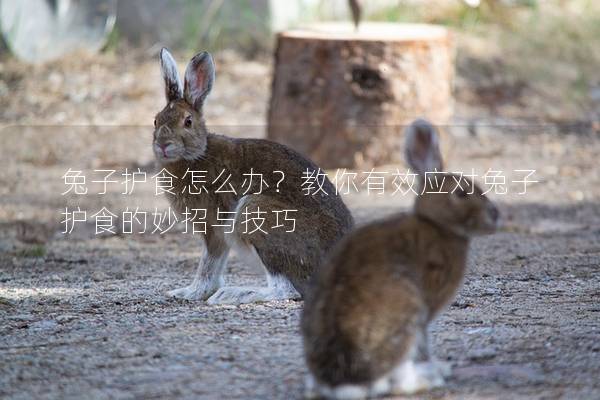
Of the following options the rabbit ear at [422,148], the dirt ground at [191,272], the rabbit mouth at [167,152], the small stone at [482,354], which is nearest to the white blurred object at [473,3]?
the dirt ground at [191,272]

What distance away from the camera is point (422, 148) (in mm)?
3559

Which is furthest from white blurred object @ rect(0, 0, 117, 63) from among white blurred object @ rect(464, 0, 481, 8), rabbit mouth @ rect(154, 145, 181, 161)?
rabbit mouth @ rect(154, 145, 181, 161)

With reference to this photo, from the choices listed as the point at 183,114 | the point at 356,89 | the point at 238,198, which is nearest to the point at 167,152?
the point at 183,114

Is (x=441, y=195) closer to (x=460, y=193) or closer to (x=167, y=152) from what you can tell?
(x=460, y=193)

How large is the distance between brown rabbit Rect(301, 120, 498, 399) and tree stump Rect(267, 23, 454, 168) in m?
5.04

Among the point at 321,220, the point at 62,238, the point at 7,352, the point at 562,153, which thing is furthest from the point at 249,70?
the point at 7,352

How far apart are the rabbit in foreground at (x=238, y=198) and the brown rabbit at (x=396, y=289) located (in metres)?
1.42

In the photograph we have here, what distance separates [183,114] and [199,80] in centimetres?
27

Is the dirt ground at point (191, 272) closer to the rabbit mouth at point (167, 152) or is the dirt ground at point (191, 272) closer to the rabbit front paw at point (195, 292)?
the rabbit front paw at point (195, 292)

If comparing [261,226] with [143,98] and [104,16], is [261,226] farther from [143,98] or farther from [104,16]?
[104,16]

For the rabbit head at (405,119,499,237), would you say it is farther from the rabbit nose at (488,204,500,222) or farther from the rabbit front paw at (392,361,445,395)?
the rabbit front paw at (392,361,445,395)

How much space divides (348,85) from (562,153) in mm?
2622

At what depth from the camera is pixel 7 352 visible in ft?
13.5

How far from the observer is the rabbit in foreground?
4.90 m
